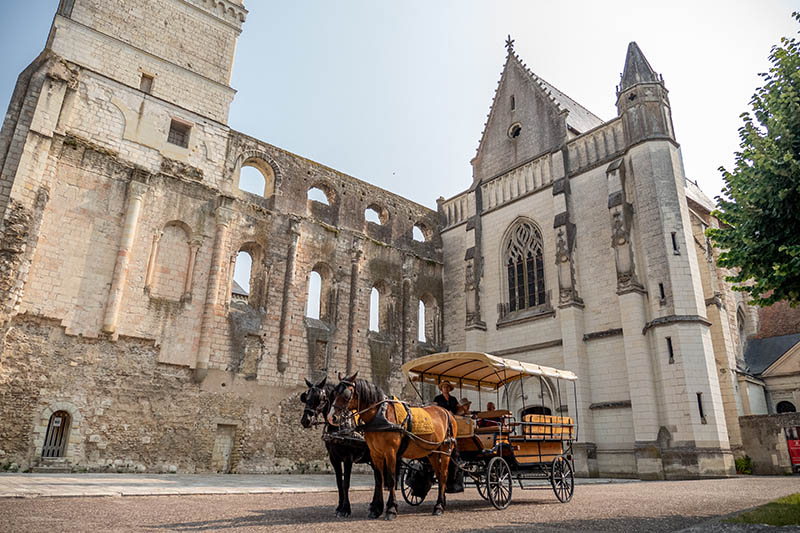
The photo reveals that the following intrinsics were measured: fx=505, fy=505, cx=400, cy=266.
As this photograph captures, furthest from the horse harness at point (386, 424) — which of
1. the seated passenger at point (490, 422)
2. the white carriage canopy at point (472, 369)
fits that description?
the seated passenger at point (490, 422)

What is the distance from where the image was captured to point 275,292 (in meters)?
17.6

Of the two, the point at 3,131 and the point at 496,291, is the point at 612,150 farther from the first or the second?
the point at 3,131

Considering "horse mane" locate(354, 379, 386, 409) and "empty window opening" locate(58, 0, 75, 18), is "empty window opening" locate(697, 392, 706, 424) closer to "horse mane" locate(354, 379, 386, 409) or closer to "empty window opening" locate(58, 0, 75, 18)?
"horse mane" locate(354, 379, 386, 409)

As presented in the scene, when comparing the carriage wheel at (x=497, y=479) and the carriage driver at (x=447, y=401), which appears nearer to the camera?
the carriage wheel at (x=497, y=479)

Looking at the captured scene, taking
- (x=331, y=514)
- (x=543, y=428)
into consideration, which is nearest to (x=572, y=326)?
(x=543, y=428)

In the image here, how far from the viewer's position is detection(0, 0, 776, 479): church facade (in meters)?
13.6

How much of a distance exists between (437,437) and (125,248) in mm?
11876

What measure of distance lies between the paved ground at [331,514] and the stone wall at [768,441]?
7885mm

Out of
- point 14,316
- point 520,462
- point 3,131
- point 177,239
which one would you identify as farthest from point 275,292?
point 520,462

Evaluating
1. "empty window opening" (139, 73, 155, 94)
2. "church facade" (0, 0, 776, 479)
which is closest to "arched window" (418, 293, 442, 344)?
"church facade" (0, 0, 776, 479)

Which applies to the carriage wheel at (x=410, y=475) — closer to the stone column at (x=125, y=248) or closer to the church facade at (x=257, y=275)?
the church facade at (x=257, y=275)

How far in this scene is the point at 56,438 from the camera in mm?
13102

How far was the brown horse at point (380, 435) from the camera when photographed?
6.51 m

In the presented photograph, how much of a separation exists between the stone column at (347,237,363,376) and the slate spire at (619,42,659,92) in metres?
11.7
